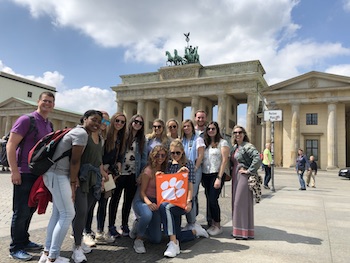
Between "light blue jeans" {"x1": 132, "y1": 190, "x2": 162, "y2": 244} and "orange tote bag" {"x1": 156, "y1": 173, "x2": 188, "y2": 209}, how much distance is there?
21 centimetres

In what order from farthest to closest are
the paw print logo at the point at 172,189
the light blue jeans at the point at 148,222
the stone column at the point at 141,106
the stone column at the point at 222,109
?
the stone column at the point at 141,106
the stone column at the point at 222,109
the paw print logo at the point at 172,189
the light blue jeans at the point at 148,222

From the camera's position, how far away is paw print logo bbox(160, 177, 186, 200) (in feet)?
15.1

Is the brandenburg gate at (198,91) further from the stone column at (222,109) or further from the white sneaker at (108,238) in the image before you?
the white sneaker at (108,238)

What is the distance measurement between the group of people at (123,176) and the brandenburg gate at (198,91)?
107 ft

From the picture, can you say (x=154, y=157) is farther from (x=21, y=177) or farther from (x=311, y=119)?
(x=311, y=119)

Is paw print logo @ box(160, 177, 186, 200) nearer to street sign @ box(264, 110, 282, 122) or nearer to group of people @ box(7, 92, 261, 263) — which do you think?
group of people @ box(7, 92, 261, 263)

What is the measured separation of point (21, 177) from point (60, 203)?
919mm

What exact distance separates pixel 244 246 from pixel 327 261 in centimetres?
119

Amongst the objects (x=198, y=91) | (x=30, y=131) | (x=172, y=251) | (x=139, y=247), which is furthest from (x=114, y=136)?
(x=198, y=91)

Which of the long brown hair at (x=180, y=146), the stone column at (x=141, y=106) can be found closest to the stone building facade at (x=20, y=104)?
the stone column at (x=141, y=106)

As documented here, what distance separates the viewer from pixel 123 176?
5207 millimetres

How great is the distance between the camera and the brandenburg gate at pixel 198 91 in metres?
41.4

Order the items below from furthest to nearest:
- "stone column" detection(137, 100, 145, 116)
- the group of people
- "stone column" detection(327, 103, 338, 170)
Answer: "stone column" detection(137, 100, 145, 116), "stone column" detection(327, 103, 338, 170), the group of people

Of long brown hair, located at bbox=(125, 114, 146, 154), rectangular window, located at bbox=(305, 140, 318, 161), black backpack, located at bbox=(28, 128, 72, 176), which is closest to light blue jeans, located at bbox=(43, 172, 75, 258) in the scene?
black backpack, located at bbox=(28, 128, 72, 176)
